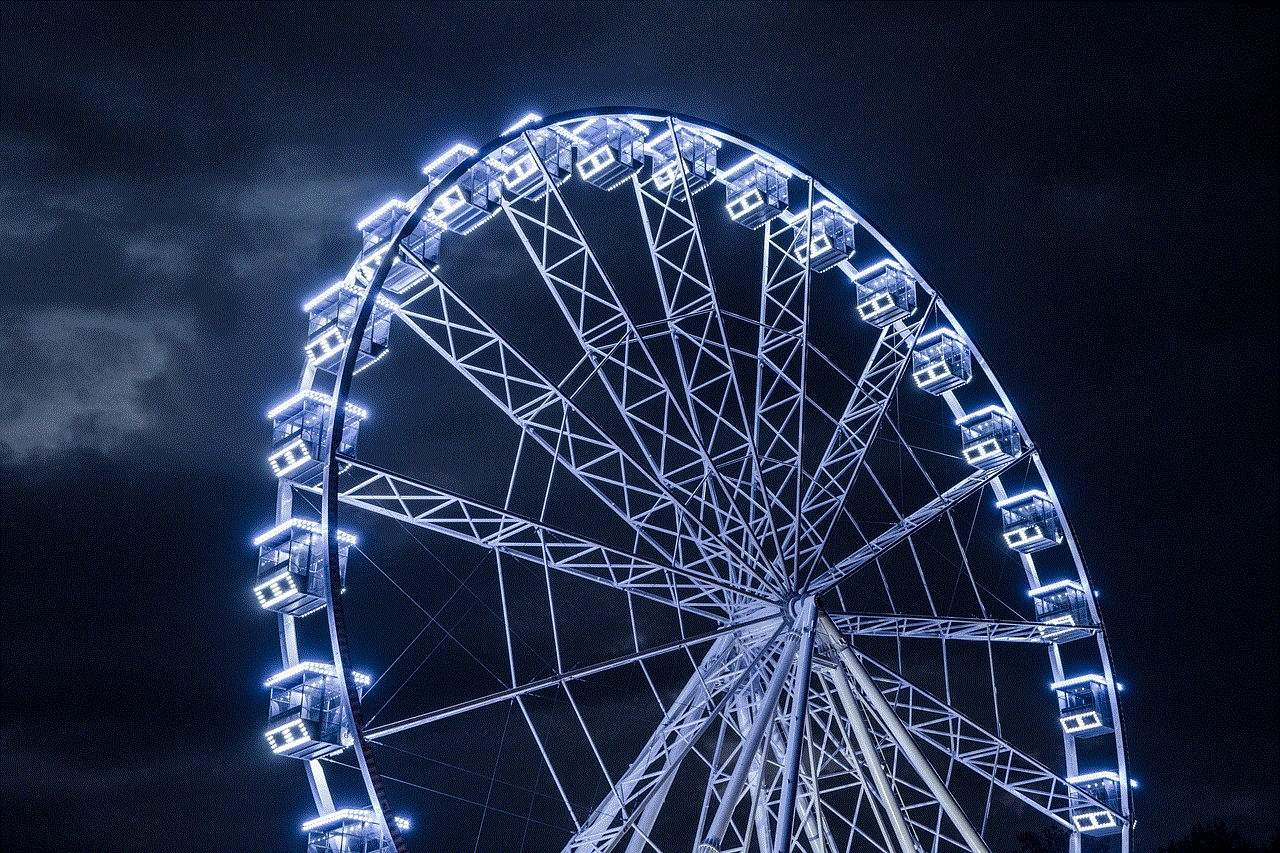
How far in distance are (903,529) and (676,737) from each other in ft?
18.9

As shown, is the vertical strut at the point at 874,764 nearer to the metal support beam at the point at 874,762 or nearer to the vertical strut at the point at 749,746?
the metal support beam at the point at 874,762

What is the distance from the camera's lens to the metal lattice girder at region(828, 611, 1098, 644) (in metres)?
23.4

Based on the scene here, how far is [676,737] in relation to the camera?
884 inches

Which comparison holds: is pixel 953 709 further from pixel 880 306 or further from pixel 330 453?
pixel 330 453

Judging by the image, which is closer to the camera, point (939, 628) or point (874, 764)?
point (874, 764)

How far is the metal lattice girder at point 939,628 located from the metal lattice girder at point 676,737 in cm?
180

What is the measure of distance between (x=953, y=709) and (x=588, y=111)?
12.4m

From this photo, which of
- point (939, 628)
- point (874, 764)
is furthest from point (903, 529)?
point (874, 764)

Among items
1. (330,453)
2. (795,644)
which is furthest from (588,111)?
(795,644)

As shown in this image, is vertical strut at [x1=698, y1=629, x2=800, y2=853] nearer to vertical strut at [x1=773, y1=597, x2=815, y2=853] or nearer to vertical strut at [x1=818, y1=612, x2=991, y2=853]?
vertical strut at [x1=773, y1=597, x2=815, y2=853]

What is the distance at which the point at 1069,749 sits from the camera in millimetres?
28344

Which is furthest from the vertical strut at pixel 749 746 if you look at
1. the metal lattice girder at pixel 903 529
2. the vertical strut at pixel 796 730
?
the metal lattice girder at pixel 903 529

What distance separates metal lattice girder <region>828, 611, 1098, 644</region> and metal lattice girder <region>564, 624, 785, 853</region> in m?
1.80

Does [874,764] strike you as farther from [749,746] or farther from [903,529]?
[903,529]
